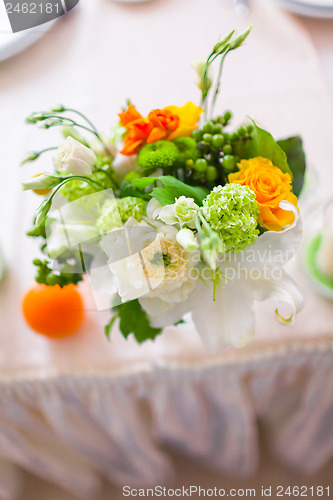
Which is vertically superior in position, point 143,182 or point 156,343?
point 143,182

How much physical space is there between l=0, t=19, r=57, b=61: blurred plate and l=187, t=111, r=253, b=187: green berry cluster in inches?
23.9

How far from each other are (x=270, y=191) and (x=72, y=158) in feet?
0.65

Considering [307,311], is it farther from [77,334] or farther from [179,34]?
[179,34]

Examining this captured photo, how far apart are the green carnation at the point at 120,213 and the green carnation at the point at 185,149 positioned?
3.2 inches

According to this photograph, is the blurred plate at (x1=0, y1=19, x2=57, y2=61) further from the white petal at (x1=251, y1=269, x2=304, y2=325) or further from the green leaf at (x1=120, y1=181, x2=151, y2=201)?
the white petal at (x1=251, y1=269, x2=304, y2=325)

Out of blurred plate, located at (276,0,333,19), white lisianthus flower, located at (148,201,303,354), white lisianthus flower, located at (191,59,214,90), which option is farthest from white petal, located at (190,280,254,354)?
blurred plate, located at (276,0,333,19)

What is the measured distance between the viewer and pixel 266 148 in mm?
449

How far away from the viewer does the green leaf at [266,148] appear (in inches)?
17.5

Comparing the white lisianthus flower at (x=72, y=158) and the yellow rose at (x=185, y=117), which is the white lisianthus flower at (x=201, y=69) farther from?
the white lisianthus flower at (x=72, y=158)

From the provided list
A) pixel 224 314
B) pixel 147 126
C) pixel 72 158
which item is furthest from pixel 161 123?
pixel 224 314

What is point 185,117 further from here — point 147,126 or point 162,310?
point 162,310

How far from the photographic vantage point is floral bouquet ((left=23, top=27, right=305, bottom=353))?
1.26ft

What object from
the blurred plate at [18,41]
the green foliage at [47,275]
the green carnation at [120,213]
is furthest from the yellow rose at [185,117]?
the blurred plate at [18,41]

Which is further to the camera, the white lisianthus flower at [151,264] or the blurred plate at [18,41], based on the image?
the blurred plate at [18,41]
